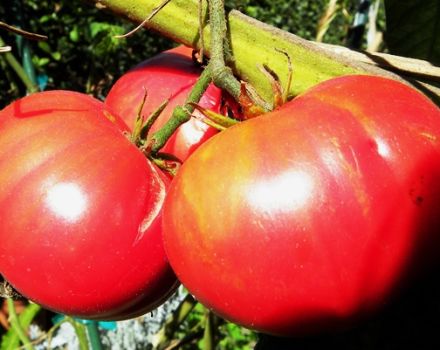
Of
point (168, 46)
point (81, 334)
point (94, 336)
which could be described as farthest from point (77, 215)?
point (168, 46)

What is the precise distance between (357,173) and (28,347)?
1231mm

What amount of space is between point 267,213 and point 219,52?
174 millimetres

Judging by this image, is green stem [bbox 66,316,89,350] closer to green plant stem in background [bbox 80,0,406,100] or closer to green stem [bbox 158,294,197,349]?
green stem [bbox 158,294,197,349]

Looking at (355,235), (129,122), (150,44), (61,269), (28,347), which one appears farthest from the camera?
(150,44)

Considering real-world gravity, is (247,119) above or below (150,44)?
above

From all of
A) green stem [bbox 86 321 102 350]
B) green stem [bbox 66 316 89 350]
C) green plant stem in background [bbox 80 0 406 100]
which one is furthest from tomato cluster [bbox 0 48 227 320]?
green stem [bbox 66 316 89 350]

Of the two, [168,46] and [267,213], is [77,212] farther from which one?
[168,46]

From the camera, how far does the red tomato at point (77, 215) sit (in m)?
0.59

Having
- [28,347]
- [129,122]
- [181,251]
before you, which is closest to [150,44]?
[28,347]

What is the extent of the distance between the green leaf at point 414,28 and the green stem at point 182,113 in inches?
11.7

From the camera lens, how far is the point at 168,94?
750mm

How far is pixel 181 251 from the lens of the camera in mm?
533

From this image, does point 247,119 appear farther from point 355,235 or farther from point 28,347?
point 28,347

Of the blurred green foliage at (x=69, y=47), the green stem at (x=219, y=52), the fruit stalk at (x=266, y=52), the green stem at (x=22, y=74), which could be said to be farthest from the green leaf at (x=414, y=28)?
the blurred green foliage at (x=69, y=47)
